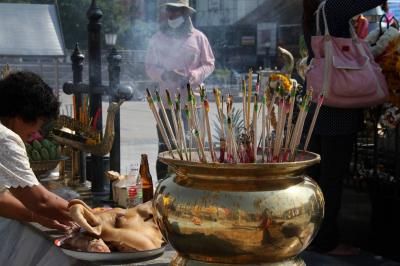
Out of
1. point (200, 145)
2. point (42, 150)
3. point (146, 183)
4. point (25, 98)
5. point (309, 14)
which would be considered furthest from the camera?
point (42, 150)

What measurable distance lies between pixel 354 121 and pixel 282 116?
5.80 feet

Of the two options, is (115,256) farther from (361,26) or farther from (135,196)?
(361,26)

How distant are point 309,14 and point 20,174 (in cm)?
168

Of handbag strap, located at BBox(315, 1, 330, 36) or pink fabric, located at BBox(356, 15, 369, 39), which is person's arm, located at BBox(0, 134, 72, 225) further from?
pink fabric, located at BBox(356, 15, 369, 39)

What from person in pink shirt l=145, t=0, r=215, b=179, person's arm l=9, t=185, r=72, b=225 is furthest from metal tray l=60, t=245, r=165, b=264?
person in pink shirt l=145, t=0, r=215, b=179

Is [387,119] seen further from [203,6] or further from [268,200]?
[203,6]

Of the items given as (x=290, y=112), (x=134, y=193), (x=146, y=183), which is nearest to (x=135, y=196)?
(x=134, y=193)

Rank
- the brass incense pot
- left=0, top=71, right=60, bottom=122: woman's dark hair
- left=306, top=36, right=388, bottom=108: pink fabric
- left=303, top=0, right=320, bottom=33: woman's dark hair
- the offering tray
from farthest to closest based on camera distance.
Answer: the offering tray
left=303, top=0, right=320, bottom=33: woman's dark hair
left=306, top=36, right=388, bottom=108: pink fabric
left=0, top=71, right=60, bottom=122: woman's dark hair
the brass incense pot

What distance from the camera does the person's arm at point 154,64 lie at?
4.29 meters

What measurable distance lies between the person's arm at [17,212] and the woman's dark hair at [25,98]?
1.14 ft

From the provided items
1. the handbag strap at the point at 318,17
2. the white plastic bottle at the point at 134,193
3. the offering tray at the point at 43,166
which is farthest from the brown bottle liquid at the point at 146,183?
the handbag strap at the point at 318,17

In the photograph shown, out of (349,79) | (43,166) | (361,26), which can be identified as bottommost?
(43,166)

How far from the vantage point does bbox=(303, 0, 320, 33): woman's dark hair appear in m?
3.00

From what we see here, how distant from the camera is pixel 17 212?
2164 millimetres
